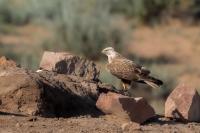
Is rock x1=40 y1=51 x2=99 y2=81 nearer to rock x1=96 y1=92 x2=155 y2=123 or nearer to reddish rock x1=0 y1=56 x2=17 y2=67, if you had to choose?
reddish rock x1=0 y1=56 x2=17 y2=67

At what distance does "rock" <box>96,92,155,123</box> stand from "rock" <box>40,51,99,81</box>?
3.31ft

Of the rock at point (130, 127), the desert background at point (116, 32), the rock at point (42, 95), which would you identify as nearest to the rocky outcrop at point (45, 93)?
the rock at point (42, 95)

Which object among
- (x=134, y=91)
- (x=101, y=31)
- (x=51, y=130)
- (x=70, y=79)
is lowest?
(x=51, y=130)

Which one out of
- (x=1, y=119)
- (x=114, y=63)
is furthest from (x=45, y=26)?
(x=1, y=119)

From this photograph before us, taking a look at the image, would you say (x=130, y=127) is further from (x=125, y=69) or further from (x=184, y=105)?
(x=125, y=69)

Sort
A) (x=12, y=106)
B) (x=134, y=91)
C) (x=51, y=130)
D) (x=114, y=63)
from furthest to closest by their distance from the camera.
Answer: (x=134, y=91) < (x=114, y=63) < (x=12, y=106) < (x=51, y=130)

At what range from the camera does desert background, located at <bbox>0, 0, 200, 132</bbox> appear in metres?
21.3

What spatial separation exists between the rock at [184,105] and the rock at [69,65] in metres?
1.06

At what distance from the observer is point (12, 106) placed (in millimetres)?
7453

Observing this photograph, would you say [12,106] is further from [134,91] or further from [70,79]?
[134,91]

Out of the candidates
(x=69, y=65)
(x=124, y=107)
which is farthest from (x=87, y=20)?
(x=124, y=107)

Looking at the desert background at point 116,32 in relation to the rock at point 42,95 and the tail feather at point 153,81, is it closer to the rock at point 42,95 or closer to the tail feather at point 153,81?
the tail feather at point 153,81

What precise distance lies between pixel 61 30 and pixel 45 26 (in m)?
1.79

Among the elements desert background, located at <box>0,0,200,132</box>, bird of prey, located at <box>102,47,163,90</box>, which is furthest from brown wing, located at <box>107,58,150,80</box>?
desert background, located at <box>0,0,200,132</box>
